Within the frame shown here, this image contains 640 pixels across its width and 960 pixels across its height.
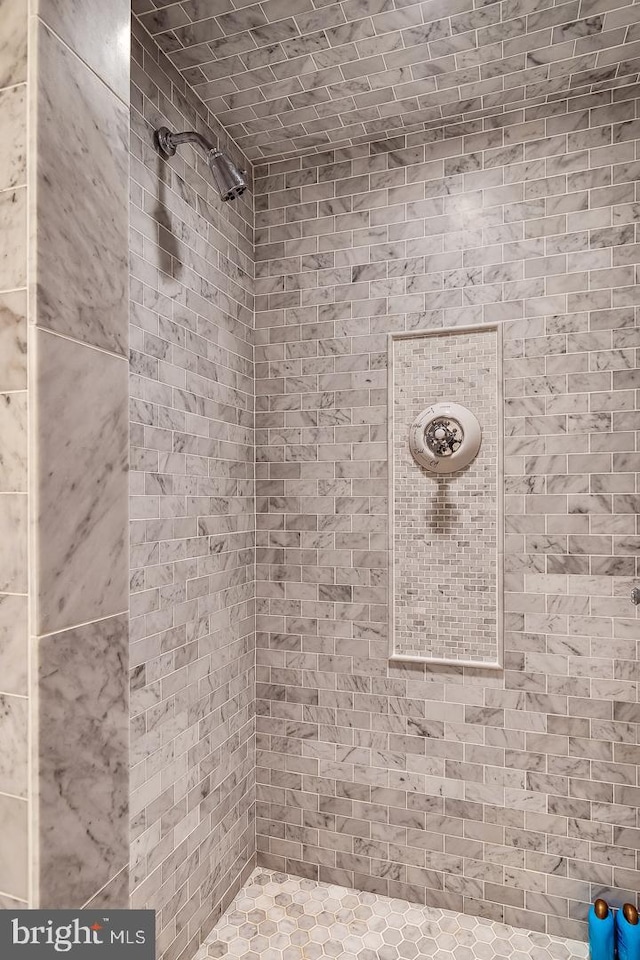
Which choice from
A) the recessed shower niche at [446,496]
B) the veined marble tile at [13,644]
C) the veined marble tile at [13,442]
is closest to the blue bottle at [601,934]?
the recessed shower niche at [446,496]

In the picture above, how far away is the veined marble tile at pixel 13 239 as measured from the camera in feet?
2.02

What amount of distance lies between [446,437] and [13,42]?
1570mm

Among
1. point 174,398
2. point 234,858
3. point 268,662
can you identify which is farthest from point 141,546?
point 234,858

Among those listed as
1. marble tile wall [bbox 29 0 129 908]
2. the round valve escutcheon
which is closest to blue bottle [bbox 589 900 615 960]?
the round valve escutcheon

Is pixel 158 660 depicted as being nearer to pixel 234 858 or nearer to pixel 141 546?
pixel 141 546

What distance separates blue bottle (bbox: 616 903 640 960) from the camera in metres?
1.66

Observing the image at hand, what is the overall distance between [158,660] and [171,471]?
1.77 feet

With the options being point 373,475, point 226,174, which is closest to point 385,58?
point 226,174

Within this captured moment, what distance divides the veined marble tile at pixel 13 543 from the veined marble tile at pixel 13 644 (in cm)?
2

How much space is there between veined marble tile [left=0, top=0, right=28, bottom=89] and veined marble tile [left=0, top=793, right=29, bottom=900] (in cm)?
77

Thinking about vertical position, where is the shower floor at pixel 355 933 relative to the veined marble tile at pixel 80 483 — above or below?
below

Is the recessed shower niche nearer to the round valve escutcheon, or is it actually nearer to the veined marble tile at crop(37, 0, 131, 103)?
the round valve escutcheon

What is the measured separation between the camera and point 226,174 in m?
1.65

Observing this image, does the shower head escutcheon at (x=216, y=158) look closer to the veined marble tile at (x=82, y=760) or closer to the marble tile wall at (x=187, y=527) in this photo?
the marble tile wall at (x=187, y=527)
